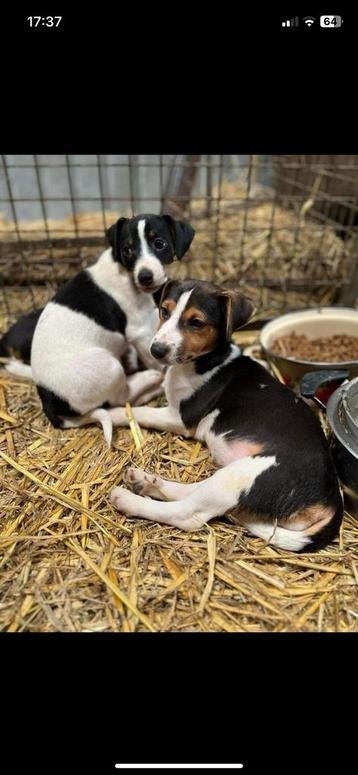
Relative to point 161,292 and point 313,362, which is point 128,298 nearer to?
point 161,292

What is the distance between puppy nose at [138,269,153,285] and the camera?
2.55m

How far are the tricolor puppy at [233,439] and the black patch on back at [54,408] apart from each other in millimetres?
549

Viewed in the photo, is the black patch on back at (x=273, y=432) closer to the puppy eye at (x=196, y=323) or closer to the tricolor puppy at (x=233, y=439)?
the tricolor puppy at (x=233, y=439)

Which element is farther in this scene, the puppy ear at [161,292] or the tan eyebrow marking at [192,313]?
the puppy ear at [161,292]

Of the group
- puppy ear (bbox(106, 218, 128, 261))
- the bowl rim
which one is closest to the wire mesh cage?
the bowl rim

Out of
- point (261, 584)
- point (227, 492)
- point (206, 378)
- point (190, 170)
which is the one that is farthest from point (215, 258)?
point (261, 584)

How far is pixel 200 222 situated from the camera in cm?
484

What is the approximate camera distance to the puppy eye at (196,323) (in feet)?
7.45
